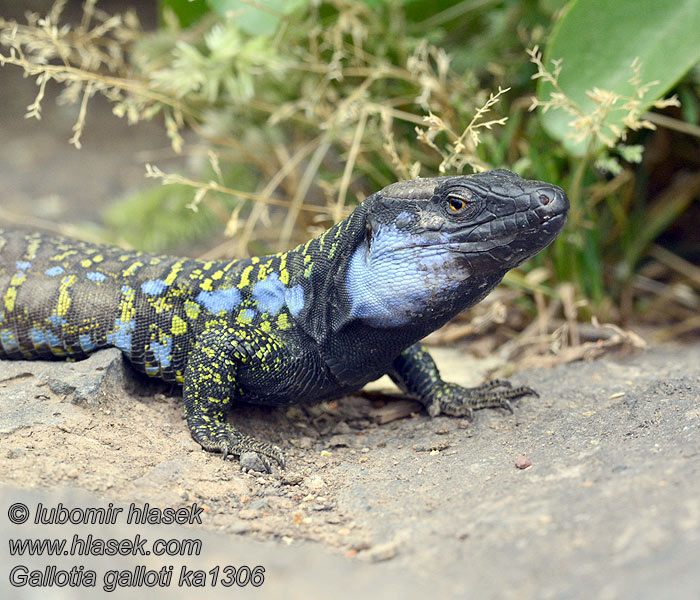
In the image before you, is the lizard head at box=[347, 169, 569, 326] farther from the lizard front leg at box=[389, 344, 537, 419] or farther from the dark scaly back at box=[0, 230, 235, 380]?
the dark scaly back at box=[0, 230, 235, 380]

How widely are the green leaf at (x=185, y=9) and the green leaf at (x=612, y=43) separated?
11.0 feet

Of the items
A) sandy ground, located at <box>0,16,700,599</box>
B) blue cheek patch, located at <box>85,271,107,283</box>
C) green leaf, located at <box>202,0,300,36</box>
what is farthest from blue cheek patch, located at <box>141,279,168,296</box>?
green leaf, located at <box>202,0,300,36</box>

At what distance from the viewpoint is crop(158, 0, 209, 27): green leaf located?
6.75m

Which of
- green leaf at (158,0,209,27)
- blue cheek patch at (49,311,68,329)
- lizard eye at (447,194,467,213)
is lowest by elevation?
blue cheek patch at (49,311,68,329)

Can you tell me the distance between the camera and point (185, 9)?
6863 mm

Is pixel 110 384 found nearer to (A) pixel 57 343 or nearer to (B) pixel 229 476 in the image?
(A) pixel 57 343

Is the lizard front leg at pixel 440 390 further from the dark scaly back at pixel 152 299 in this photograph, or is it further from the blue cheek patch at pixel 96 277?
the blue cheek patch at pixel 96 277

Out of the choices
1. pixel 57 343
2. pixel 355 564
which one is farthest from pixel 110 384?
pixel 355 564

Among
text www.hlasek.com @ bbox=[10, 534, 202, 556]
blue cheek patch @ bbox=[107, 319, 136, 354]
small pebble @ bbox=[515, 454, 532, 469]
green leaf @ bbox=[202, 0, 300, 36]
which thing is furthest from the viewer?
green leaf @ bbox=[202, 0, 300, 36]

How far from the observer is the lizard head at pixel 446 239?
11.9 feet

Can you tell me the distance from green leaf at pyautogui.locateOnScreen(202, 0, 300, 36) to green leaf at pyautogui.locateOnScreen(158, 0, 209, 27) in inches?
41.1

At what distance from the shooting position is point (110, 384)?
429 centimetres

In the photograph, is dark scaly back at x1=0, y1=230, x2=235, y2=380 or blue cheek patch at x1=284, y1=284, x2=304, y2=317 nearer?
blue cheek patch at x1=284, y1=284, x2=304, y2=317

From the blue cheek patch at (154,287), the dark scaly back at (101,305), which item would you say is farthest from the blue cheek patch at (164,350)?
the blue cheek patch at (154,287)
